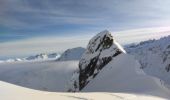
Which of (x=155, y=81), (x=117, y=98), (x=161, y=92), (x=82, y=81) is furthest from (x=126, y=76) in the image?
(x=82, y=81)

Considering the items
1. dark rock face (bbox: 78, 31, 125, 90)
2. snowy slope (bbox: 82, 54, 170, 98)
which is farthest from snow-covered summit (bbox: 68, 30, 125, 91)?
snowy slope (bbox: 82, 54, 170, 98)

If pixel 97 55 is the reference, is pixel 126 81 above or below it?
below

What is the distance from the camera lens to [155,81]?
87.6ft

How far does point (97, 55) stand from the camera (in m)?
48.9

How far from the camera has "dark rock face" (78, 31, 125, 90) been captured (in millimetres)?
44406

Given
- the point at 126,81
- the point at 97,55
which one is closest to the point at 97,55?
the point at 97,55

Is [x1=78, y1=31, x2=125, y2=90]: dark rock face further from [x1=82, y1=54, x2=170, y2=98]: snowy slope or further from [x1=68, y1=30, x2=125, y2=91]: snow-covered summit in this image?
[x1=82, y1=54, x2=170, y2=98]: snowy slope

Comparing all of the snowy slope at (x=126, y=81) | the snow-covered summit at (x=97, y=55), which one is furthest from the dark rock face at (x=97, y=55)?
the snowy slope at (x=126, y=81)

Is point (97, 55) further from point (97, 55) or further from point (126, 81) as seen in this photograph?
point (126, 81)

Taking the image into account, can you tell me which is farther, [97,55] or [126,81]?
[97,55]

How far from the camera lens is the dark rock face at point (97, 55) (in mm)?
44406

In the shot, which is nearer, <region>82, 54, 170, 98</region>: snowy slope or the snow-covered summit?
<region>82, 54, 170, 98</region>: snowy slope

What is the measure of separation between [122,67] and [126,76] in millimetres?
4360

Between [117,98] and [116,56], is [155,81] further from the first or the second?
[116,56]
